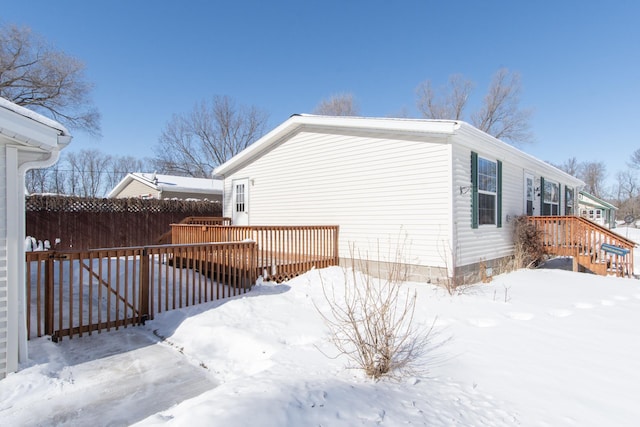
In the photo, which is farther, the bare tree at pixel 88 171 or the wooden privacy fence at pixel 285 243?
the bare tree at pixel 88 171

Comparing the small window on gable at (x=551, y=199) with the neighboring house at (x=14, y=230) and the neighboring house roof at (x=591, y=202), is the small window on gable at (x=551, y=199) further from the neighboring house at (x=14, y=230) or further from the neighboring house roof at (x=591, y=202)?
the neighboring house roof at (x=591, y=202)

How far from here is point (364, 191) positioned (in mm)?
8195

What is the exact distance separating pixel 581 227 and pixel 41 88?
76.9 ft

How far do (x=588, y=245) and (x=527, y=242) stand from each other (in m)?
1.31

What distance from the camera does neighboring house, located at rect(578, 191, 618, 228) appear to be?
34.8 metres

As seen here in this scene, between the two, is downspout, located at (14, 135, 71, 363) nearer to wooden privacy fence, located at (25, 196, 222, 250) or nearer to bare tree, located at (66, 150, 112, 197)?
wooden privacy fence, located at (25, 196, 222, 250)

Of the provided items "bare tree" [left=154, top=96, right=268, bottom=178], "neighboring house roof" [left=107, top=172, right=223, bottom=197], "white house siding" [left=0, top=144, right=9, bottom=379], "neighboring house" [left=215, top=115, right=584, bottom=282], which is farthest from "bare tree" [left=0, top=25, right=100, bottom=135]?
"white house siding" [left=0, top=144, right=9, bottom=379]

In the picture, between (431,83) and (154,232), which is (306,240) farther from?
(431,83)

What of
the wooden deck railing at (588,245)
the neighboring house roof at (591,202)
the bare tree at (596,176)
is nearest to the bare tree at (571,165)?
the bare tree at (596,176)

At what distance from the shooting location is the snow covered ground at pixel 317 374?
8.08 ft

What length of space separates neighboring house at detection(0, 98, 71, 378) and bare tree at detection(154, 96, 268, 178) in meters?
26.6

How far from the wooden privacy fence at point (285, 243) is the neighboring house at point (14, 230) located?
396cm

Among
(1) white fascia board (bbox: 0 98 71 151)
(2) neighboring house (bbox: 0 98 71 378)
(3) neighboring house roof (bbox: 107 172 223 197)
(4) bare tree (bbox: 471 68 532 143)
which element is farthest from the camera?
(4) bare tree (bbox: 471 68 532 143)

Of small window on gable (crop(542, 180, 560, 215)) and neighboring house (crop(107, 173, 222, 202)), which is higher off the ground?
neighboring house (crop(107, 173, 222, 202))
